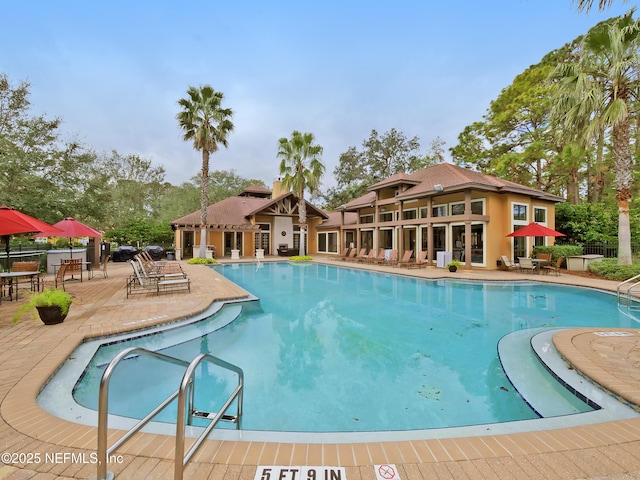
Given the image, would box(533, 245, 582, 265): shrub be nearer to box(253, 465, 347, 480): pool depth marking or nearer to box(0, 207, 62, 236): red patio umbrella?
box(253, 465, 347, 480): pool depth marking

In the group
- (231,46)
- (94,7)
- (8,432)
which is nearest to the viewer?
(8,432)

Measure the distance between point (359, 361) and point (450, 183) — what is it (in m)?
14.7

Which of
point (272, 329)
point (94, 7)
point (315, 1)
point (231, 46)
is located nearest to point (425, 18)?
point (315, 1)

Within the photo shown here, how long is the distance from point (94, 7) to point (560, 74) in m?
19.3

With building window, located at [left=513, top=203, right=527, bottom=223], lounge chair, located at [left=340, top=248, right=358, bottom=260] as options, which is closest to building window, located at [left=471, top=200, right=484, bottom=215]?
building window, located at [left=513, top=203, right=527, bottom=223]

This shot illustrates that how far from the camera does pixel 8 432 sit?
240cm

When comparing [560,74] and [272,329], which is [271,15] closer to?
Result: [560,74]

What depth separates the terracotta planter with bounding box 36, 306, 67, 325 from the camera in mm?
5438

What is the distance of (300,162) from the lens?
23.1 metres

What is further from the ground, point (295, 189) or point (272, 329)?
point (295, 189)

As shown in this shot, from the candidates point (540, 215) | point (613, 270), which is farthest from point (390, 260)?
point (613, 270)

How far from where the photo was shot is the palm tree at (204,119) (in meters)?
19.5

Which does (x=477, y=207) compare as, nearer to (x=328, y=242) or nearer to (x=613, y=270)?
(x=613, y=270)

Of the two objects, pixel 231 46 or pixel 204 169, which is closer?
pixel 231 46
